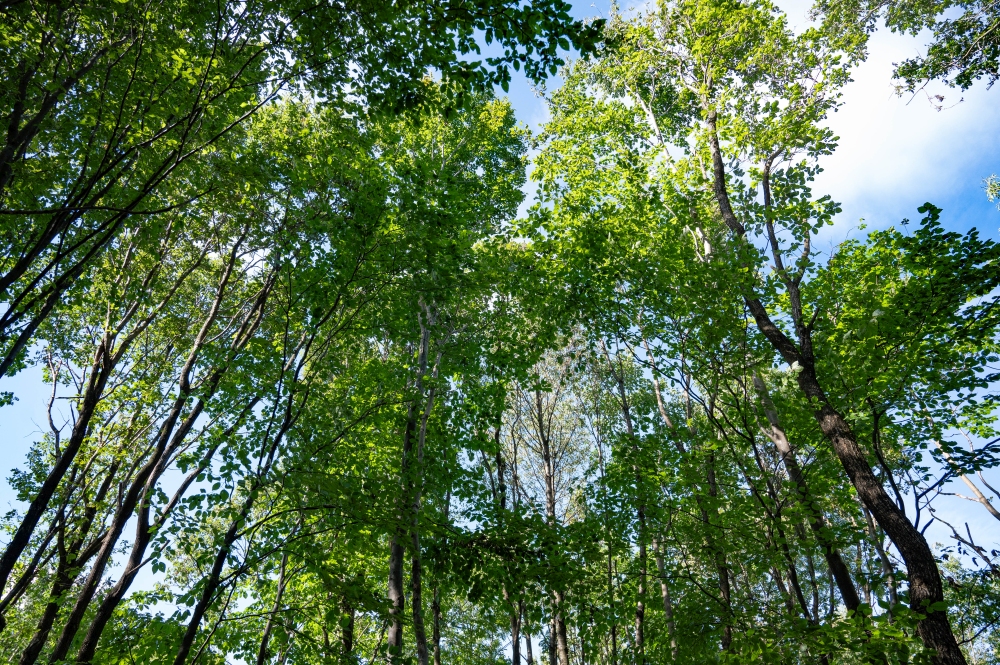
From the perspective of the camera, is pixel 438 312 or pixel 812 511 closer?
pixel 812 511

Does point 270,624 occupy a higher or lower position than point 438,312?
lower

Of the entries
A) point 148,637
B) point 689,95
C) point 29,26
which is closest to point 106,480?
point 148,637

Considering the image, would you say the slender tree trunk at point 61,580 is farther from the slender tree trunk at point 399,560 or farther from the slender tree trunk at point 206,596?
the slender tree trunk at point 399,560

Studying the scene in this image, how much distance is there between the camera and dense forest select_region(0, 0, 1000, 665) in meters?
5.33

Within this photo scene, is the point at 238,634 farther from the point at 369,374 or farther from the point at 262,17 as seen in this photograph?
the point at 262,17

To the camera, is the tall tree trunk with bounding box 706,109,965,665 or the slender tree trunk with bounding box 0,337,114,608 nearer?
the tall tree trunk with bounding box 706,109,965,665

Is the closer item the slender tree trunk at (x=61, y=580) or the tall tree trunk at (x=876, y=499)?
the tall tree trunk at (x=876, y=499)

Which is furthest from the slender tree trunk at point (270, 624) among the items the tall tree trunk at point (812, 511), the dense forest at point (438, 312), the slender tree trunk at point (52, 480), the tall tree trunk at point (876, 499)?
the tall tree trunk at point (876, 499)

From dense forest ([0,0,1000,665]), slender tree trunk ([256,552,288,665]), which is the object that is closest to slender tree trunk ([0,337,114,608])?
dense forest ([0,0,1000,665])

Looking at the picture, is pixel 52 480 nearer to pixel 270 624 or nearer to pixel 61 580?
pixel 61 580

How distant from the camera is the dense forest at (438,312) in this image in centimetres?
533

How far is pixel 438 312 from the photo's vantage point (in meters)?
11.4

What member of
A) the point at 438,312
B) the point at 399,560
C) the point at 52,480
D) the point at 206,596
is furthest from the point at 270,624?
the point at 438,312

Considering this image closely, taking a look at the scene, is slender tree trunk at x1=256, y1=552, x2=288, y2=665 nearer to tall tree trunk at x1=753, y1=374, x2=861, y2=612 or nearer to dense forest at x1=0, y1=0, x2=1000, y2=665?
dense forest at x1=0, y1=0, x2=1000, y2=665
